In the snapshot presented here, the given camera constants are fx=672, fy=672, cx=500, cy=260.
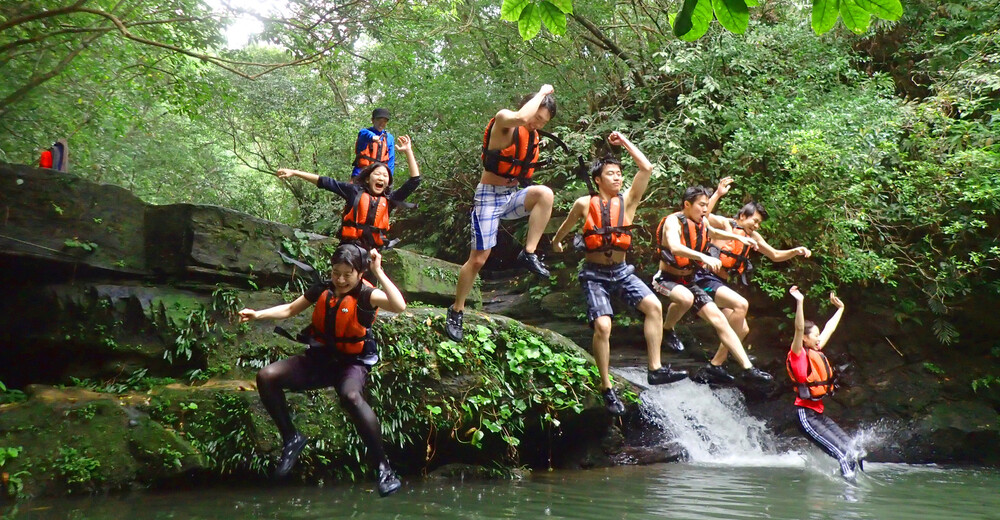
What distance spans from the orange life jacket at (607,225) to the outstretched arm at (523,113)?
3.87 feet

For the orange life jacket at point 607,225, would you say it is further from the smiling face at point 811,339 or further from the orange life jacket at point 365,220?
the smiling face at point 811,339

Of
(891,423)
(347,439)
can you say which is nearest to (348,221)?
(347,439)

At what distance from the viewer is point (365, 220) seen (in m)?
6.58

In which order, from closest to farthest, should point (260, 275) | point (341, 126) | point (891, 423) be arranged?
1. point (260, 275)
2. point (891, 423)
3. point (341, 126)

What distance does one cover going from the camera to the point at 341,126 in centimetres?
1533

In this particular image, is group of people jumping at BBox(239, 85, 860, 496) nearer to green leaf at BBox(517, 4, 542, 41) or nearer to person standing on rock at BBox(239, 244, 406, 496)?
person standing on rock at BBox(239, 244, 406, 496)

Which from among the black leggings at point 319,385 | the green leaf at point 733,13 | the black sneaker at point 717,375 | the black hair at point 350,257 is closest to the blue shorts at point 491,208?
the black hair at point 350,257

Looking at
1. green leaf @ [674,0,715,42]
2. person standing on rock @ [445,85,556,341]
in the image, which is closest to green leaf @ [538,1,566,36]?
green leaf @ [674,0,715,42]

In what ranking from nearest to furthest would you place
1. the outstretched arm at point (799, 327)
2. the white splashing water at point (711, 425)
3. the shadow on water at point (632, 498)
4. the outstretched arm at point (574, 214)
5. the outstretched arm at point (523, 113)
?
the shadow on water at point (632, 498) < the outstretched arm at point (523, 113) < the outstretched arm at point (574, 214) < the outstretched arm at point (799, 327) < the white splashing water at point (711, 425)

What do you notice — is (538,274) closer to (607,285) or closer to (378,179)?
(607,285)

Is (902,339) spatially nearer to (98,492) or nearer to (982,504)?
(982,504)

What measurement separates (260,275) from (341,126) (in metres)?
8.57

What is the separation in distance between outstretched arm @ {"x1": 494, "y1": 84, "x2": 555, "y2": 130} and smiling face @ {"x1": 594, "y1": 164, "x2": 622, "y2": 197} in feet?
3.39

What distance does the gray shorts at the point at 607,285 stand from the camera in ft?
20.4
